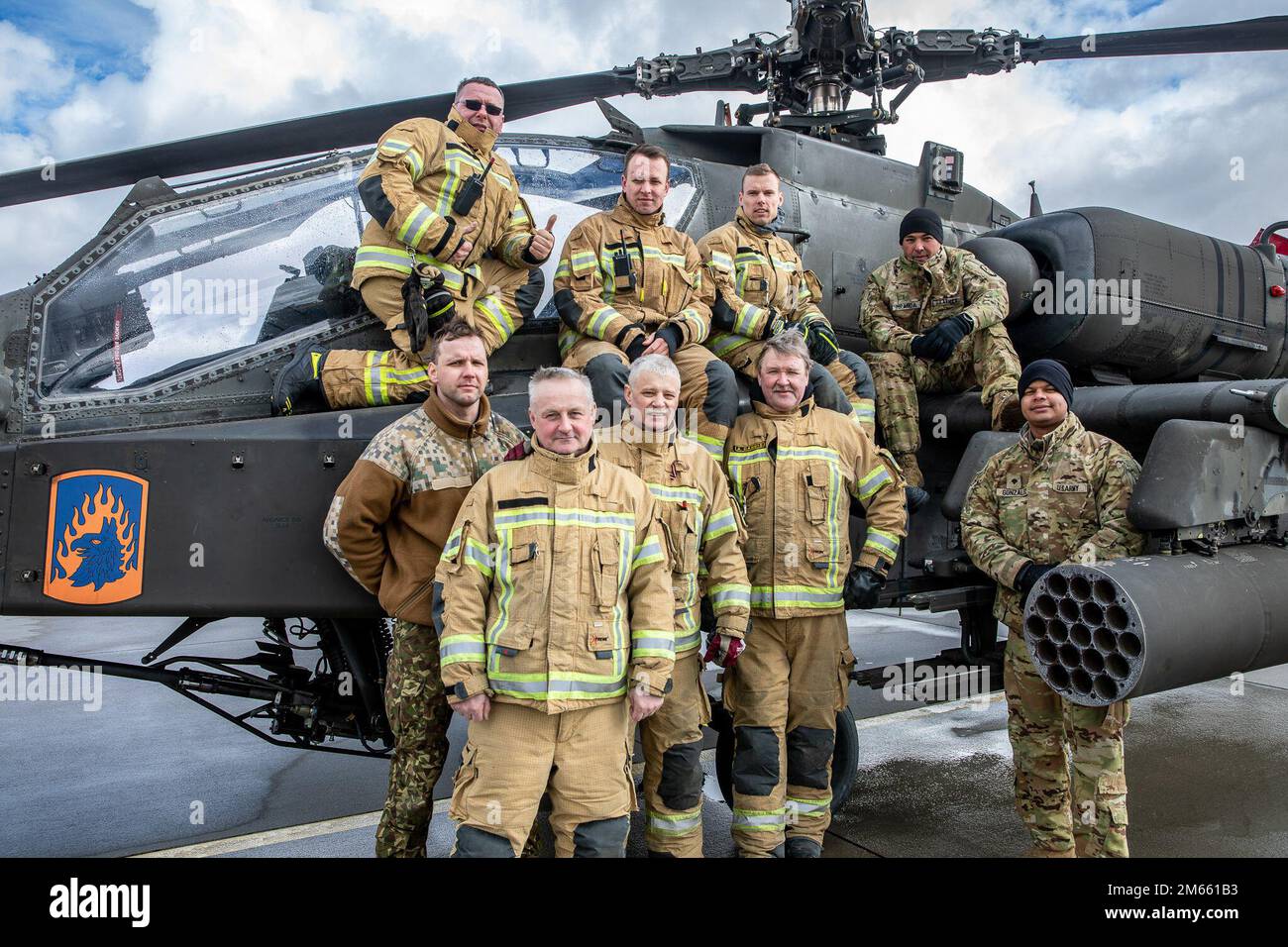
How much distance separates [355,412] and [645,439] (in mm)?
1053

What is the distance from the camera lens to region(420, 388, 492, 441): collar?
10.4ft

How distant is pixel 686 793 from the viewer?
325cm

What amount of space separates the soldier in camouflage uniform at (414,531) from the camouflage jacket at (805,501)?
1015mm

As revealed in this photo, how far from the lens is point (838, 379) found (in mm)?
4227

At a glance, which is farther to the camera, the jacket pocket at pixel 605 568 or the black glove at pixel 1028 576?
the black glove at pixel 1028 576

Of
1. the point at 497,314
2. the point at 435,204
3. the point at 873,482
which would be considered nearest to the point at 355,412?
the point at 497,314

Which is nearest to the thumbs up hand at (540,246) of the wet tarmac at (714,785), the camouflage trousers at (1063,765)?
the camouflage trousers at (1063,765)

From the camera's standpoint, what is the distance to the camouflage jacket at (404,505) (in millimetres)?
3045

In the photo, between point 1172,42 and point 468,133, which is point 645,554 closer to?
point 468,133

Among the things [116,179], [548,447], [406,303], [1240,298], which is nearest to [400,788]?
[548,447]

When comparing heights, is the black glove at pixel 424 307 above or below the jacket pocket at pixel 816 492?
above

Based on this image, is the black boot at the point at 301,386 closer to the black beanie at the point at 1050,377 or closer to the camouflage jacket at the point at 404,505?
the camouflage jacket at the point at 404,505
